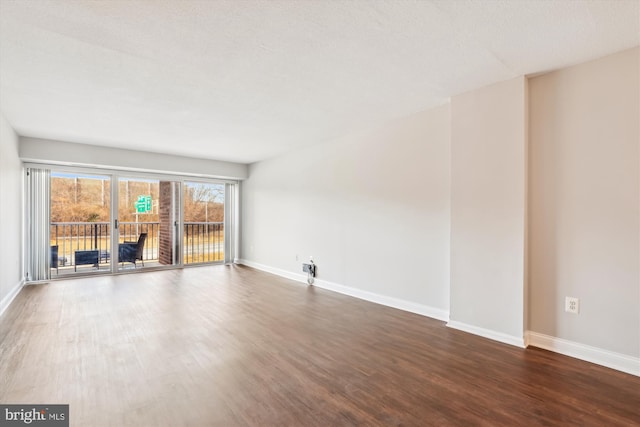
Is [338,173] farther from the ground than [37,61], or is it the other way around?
[37,61]

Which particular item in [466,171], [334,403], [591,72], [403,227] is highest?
[591,72]

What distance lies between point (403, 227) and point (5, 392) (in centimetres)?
369

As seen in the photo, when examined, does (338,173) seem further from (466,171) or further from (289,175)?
(466,171)

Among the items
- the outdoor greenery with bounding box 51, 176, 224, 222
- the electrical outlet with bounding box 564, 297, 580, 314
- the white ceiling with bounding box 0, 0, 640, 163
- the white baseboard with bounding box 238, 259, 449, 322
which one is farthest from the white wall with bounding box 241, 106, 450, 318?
the outdoor greenery with bounding box 51, 176, 224, 222

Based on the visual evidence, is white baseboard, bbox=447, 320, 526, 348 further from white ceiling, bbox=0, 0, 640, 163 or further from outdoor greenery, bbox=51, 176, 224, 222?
outdoor greenery, bbox=51, 176, 224, 222

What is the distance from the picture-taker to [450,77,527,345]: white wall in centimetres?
279

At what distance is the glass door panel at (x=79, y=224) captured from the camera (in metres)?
5.64

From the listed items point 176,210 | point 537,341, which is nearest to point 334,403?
point 537,341

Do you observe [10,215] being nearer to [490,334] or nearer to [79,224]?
[79,224]

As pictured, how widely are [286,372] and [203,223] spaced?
5.58 meters

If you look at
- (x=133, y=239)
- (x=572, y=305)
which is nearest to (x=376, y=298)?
(x=572, y=305)

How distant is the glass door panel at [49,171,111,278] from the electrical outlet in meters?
6.99

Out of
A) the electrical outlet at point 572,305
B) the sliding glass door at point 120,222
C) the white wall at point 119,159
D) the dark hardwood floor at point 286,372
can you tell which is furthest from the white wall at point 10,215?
the electrical outlet at point 572,305

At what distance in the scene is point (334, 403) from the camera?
192 centimetres
